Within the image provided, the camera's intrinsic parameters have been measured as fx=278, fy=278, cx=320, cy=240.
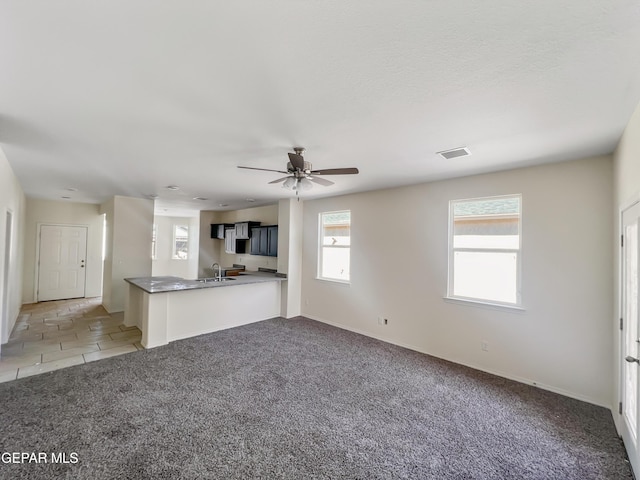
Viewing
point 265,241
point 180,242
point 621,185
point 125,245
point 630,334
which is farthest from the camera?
point 180,242

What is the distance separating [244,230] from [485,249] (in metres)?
5.67

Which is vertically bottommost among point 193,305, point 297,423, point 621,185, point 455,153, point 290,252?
point 297,423

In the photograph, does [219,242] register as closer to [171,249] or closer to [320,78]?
[171,249]

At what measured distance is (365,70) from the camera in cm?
158

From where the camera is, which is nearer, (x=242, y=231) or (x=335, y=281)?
(x=335, y=281)

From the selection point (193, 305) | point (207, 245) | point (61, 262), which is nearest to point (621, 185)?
point (193, 305)

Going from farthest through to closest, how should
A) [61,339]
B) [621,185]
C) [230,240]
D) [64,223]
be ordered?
[230,240] → [64,223] → [61,339] → [621,185]

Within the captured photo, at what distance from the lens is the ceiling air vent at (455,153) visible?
2.77 m

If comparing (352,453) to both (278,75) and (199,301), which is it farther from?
(199,301)

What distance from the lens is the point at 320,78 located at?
166cm

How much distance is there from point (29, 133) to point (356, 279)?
456cm

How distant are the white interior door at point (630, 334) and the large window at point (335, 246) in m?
3.61

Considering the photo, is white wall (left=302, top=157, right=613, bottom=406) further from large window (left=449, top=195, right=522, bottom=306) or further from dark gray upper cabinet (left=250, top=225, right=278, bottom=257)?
dark gray upper cabinet (left=250, top=225, right=278, bottom=257)

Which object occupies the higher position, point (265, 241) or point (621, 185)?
point (621, 185)
